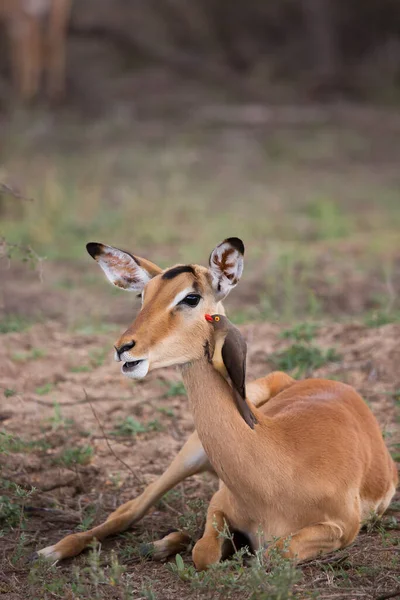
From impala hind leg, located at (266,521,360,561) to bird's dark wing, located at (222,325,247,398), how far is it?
1.95 feet

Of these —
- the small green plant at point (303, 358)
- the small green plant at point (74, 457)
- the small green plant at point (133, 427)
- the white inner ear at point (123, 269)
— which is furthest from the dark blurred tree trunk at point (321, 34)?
the white inner ear at point (123, 269)

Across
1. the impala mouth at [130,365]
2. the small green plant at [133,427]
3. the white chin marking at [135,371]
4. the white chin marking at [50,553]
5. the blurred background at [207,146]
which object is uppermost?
the blurred background at [207,146]

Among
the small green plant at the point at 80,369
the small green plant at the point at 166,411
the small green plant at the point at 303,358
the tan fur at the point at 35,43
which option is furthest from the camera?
the tan fur at the point at 35,43

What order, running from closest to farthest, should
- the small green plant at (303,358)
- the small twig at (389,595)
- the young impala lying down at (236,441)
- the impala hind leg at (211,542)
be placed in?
the small twig at (389,595), the young impala lying down at (236,441), the impala hind leg at (211,542), the small green plant at (303,358)

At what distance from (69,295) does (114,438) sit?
10.8 ft

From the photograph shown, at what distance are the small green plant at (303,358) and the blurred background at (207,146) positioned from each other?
2.44ft

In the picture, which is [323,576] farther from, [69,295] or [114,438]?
[69,295]

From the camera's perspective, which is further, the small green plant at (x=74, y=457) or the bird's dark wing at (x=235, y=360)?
the small green plant at (x=74, y=457)

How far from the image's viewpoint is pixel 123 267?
4.61 m

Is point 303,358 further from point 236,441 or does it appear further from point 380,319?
point 236,441

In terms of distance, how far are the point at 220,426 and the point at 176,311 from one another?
475mm

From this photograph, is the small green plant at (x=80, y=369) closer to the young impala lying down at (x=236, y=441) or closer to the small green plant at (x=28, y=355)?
the small green plant at (x=28, y=355)

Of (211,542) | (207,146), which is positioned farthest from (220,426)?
(207,146)

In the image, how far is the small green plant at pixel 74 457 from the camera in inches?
224
